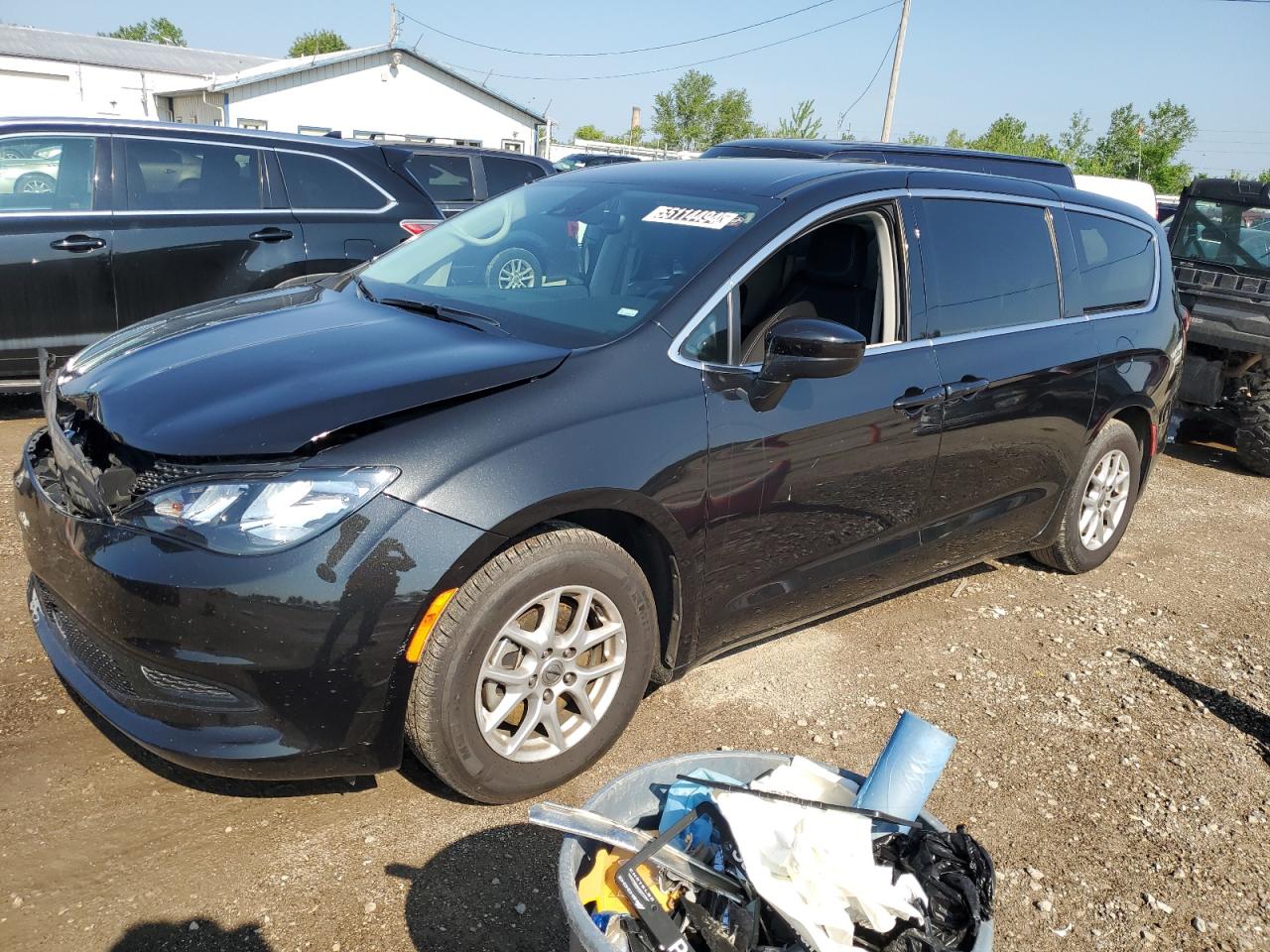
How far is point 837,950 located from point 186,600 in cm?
161

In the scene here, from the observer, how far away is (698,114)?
66062mm

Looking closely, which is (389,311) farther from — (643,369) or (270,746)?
(270,746)

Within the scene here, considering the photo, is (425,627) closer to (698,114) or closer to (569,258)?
(569,258)

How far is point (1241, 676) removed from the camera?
13.6 feet

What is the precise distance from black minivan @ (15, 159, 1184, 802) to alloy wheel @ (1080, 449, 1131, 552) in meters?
0.54

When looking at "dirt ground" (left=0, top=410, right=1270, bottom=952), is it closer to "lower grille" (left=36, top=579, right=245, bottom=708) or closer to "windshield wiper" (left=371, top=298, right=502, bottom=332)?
"lower grille" (left=36, top=579, right=245, bottom=708)

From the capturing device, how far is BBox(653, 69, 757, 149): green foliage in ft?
214

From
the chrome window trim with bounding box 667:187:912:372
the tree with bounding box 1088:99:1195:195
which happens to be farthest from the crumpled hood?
the tree with bounding box 1088:99:1195:195

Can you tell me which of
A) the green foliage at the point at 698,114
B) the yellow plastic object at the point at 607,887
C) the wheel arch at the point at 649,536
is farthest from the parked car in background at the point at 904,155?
the green foliage at the point at 698,114

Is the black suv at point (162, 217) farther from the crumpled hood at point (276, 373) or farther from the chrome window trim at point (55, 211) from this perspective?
the crumpled hood at point (276, 373)

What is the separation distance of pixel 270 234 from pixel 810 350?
15.3 ft

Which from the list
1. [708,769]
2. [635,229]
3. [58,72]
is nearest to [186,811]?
[708,769]

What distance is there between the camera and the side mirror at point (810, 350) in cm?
298

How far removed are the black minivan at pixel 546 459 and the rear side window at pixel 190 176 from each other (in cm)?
Result: 299
